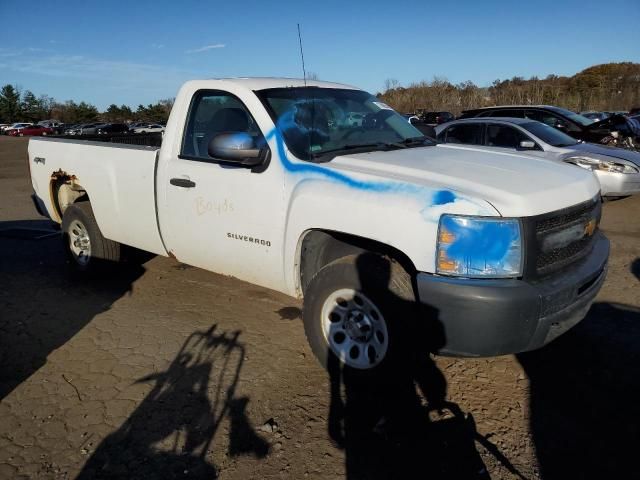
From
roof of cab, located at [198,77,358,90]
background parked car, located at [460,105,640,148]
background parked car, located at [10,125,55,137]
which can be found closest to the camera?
roof of cab, located at [198,77,358,90]

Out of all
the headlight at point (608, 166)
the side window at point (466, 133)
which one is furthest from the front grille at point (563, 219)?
the side window at point (466, 133)

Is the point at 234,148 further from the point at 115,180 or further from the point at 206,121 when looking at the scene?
the point at 115,180

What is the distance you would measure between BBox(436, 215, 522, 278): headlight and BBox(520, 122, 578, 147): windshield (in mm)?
7037

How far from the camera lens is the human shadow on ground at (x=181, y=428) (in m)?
2.54

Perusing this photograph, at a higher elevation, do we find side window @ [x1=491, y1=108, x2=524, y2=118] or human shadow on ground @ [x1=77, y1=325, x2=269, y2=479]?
side window @ [x1=491, y1=108, x2=524, y2=118]

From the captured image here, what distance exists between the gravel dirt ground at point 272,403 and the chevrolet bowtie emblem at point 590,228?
921 mm

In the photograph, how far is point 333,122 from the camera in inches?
151

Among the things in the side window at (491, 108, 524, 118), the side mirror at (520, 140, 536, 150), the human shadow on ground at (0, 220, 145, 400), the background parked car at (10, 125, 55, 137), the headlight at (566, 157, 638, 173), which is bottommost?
the human shadow on ground at (0, 220, 145, 400)

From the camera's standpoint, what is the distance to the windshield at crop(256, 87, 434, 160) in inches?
138

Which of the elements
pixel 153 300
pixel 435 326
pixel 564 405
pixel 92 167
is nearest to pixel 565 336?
pixel 564 405

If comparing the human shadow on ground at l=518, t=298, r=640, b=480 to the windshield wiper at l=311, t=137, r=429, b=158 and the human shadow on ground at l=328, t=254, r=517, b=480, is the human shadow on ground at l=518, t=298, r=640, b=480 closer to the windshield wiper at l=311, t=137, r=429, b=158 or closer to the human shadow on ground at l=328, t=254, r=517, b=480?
the human shadow on ground at l=328, t=254, r=517, b=480

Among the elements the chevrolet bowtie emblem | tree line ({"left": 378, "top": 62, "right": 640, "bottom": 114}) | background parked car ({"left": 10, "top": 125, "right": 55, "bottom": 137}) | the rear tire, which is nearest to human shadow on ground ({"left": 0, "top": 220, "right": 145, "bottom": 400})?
the rear tire

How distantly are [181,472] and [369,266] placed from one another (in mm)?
1494

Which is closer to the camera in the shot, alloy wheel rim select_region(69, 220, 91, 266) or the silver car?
alloy wheel rim select_region(69, 220, 91, 266)
